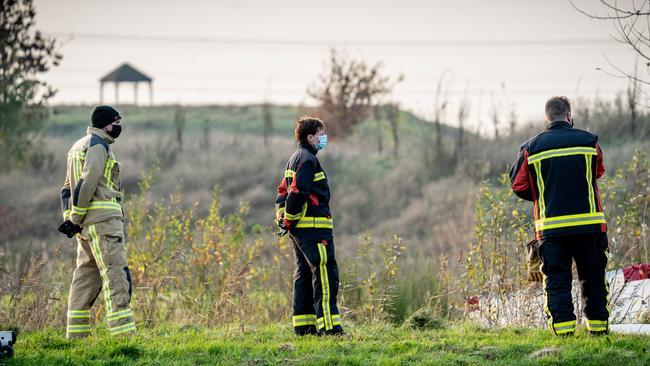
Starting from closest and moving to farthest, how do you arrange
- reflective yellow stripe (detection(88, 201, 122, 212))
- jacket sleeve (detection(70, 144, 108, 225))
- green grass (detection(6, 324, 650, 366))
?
green grass (detection(6, 324, 650, 366)) → jacket sleeve (detection(70, 144, 108, 225)) → reflective yellow stripe (detection(88, 201, 122, 212))

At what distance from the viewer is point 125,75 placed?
5469 centimetres

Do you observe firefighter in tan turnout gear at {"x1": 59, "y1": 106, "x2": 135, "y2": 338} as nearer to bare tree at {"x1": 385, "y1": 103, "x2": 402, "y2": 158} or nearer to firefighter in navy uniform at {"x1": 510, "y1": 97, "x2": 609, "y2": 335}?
firefighter in navy uniform at {"x1": 510, "y1": 97, "x2": 609, "y2": 335}

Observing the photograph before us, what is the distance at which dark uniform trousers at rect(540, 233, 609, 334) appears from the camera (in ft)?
27.1

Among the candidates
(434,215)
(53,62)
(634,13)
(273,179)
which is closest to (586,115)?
(434,215)

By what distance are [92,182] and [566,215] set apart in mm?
4288

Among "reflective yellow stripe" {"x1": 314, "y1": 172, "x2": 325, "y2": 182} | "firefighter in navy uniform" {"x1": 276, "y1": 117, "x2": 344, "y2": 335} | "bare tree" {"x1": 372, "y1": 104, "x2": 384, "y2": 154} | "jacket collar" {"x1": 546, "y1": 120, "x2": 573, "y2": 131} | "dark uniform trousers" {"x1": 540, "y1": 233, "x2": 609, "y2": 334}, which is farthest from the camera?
"bare tree" {"x1": 372, "y1": 104, "x2": 384, "y2": 154}

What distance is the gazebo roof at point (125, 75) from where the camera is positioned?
Result: 54219 mm

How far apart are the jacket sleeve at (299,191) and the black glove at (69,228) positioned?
1.94m

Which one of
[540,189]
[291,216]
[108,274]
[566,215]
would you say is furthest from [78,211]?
[566,215]

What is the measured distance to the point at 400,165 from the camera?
35281mm

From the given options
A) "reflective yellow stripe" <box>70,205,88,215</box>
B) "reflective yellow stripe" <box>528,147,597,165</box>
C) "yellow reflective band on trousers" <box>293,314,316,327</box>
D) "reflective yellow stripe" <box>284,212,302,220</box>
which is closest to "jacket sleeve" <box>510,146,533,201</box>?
"reflective yellow stripe" <box>528,147,597,165</box>

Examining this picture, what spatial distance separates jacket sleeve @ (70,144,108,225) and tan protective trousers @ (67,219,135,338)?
0.18 m

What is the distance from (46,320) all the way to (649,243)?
8.48m

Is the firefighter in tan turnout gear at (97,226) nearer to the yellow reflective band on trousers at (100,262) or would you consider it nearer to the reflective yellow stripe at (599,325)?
the yellow reflective band on trousers at (100,262)
